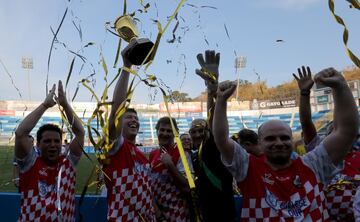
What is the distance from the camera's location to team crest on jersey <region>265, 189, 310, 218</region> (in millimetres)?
2219

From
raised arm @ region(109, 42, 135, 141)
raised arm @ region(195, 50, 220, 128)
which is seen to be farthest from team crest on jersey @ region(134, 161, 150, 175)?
raised arm @ region(195, 50, 220, 128)

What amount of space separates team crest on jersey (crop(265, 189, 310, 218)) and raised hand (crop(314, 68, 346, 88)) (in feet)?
2.53

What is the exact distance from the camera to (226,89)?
2299 mm

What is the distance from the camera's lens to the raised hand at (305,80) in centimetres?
275

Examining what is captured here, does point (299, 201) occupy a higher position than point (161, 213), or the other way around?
point (299, 201)

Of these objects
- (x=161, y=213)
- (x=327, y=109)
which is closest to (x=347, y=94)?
(x=161, y=213)

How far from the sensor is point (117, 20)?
267 cm

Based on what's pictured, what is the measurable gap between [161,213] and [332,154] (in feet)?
5.27

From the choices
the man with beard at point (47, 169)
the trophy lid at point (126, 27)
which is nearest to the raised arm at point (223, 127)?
the trophy lid at point (126, 27)

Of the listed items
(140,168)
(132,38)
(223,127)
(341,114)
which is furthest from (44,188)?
(341,114)

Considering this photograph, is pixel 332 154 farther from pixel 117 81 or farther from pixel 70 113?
pixel 70 113

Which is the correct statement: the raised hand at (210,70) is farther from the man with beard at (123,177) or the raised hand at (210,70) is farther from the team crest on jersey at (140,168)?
the team crest on jersey at (140,168)

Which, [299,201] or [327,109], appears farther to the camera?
[327,109]

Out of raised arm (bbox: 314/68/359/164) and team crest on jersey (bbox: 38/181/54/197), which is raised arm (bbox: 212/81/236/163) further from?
team crest on jersey (bbox: 38/181/54/197)
